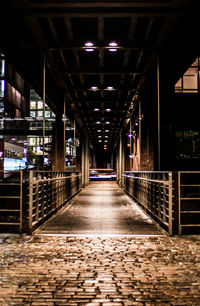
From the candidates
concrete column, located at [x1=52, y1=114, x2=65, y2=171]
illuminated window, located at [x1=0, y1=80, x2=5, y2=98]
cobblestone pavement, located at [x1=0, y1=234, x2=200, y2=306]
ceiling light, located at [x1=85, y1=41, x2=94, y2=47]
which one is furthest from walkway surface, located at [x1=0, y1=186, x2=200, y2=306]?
illuminated window, located at [x1=0, y1=80, x2=5, y2=98]

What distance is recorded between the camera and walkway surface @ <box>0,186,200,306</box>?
3.00 metres

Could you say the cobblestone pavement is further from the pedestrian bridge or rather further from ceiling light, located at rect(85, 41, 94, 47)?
ceiling light, located at rect(85, 41, 94, 47)

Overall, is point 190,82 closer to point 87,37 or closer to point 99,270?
point 87,37

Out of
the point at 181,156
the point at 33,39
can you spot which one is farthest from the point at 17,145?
the point at 33,39

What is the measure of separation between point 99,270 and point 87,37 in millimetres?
6079

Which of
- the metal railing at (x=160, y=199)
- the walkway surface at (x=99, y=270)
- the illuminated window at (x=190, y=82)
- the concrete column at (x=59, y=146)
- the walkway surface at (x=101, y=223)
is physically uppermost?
the illuminated window at (x=190, y=82)

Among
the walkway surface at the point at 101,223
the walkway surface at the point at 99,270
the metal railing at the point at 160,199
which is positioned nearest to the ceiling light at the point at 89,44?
the metal railing at the point at 160,199

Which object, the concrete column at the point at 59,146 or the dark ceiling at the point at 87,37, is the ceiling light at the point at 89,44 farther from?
the concrete column at the point at 59,146

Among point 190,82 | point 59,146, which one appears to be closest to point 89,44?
point 59,146

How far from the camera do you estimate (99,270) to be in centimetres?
379

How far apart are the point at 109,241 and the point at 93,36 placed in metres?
5.20

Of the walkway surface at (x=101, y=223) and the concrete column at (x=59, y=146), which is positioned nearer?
the walkway surface at (x=101, y=223)

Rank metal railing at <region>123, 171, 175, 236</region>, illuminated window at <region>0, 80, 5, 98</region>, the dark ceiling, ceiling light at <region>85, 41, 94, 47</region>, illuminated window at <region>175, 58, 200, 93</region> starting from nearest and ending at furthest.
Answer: metal railing at <region>123, 171, 175, 236</region> → the dark ceiling → ceiling light at <region>85, 41, 94, 47</region> → illuminated window at <region>175, 58, 200, 93</region> → illuminated window at <region>0, 80, 5, 98</region>

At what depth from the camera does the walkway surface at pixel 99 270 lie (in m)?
3.00
